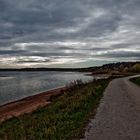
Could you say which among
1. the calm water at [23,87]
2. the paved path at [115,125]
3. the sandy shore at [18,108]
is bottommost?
the calm water at [23,87]

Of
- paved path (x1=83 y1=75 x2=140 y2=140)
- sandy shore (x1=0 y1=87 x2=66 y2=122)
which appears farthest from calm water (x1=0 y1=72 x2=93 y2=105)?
paved path (x1=83 y1=75 x2=140 y2=140)

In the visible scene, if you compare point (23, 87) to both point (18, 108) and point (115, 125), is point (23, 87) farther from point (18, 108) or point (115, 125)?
point (115, 125)

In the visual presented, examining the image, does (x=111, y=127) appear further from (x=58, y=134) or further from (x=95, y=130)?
(x=58, y=134)

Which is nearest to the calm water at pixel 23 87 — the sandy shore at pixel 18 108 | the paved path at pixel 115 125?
the sandy shore at pixel 18 108

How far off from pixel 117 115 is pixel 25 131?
13.9ft

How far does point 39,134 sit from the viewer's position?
34.0 feet

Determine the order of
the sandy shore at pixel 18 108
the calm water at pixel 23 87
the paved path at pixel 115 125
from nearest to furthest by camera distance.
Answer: the paved path at pixel 115 125
the sandy shore at pixel 18 108
the calm water at pixel 23 87

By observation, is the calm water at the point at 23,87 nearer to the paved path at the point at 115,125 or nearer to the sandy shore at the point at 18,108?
the sandy shore at the point at 18,108

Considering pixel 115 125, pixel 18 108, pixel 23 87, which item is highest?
pixel 115 125

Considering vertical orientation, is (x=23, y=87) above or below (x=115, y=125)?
below

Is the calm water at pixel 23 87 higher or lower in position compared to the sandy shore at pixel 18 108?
lower

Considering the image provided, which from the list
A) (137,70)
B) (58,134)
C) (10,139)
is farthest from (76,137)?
(137,70)

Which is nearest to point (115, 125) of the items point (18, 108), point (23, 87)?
point (18, 108)

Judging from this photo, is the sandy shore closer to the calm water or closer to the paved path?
the calm water
